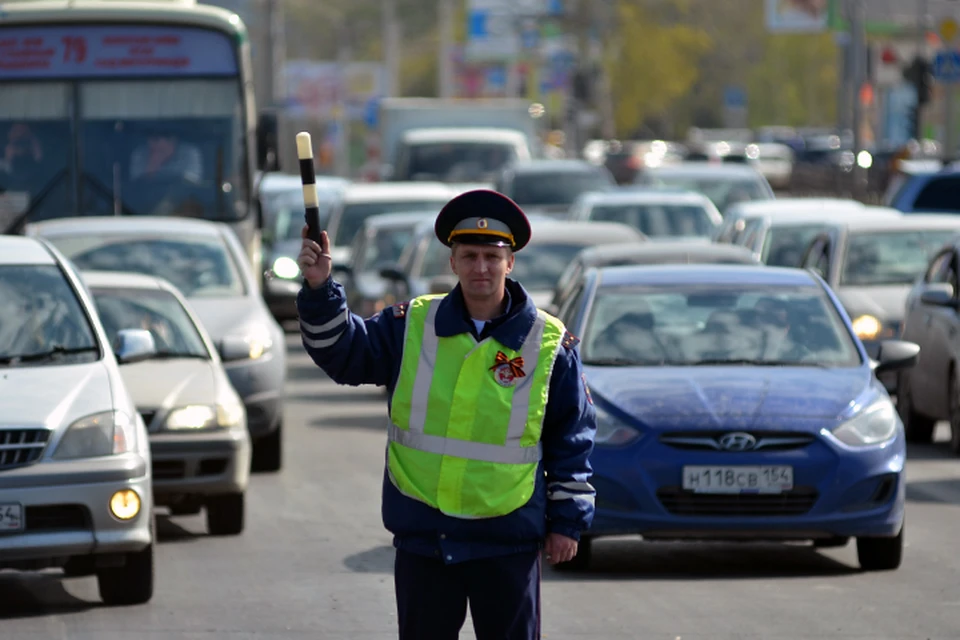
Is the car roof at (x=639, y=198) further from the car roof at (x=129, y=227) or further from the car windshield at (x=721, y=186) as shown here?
the car roof at (x=129, y=227)

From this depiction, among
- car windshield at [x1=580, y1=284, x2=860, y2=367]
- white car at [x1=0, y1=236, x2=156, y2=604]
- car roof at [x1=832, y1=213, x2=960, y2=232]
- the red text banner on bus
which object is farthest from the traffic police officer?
the red text banner on bus

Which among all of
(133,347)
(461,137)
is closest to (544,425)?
(133,347)

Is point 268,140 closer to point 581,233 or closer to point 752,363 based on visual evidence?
point 581,233

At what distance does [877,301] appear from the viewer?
1775 cm

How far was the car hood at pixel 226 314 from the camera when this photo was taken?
14320 millimetres

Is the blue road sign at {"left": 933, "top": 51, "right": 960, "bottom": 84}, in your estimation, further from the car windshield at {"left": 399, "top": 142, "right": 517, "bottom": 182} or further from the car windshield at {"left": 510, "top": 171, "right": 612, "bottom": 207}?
the car windshield at {"left": 399, "top": 142, "right": 517, "bottom": 182}

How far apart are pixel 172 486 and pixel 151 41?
9.45 meters

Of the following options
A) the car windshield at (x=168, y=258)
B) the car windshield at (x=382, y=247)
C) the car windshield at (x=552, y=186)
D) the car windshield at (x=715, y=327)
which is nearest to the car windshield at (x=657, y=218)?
the car windshield at (x=382, y=247)

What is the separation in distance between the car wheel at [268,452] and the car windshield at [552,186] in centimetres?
1628

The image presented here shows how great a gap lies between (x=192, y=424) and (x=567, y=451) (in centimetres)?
591

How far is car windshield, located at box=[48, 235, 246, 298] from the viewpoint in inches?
603

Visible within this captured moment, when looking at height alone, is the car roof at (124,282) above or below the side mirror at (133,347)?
below

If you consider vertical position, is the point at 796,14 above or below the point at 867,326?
below

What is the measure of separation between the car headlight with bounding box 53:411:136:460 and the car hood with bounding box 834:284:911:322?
30.6 feet
